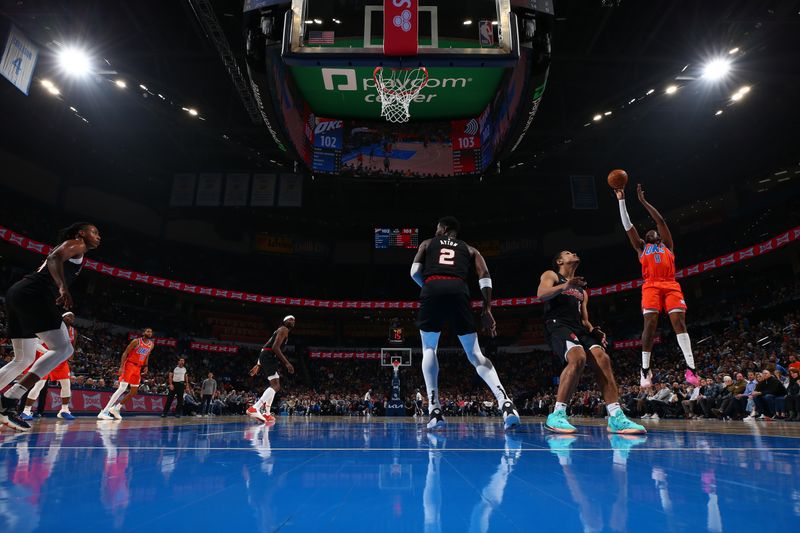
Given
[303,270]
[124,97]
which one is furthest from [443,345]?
[124,97]

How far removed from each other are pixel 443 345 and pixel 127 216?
72.2 ft

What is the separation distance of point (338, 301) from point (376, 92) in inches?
794

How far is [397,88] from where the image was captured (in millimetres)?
11430

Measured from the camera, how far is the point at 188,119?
1819 cm

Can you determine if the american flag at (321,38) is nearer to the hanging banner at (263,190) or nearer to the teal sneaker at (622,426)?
the teal sneaker at (622,426)

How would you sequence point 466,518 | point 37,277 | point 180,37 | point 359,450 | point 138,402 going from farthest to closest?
point 138,402
point 180,37
point 37,277
point 359,450
point 466,518

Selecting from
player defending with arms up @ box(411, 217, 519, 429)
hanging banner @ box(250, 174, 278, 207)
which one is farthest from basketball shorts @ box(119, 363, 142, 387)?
hanging banner @ box(250, 174, 278, 207)

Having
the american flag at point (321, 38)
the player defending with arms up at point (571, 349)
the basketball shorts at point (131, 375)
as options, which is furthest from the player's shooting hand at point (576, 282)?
the basketball shorts at point (131, 375)

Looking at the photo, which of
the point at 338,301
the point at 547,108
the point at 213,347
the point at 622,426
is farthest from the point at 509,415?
the point at 213,347

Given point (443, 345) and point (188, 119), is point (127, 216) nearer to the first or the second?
point (188, 119)

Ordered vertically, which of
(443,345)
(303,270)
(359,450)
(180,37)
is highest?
(180,37)

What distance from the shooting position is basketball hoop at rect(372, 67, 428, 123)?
1120 centimetres

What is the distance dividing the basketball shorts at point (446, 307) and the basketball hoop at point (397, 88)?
24.7 feet

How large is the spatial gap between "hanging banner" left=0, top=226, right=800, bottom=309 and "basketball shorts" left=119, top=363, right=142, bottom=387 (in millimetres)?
13082
